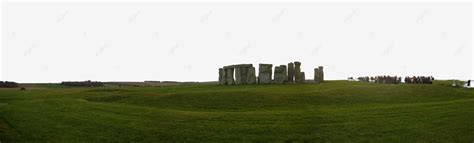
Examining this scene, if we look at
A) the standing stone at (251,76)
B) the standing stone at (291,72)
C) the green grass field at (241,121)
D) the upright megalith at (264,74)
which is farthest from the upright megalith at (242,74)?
the green grass field at (241,121)

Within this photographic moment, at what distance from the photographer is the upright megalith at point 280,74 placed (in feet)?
165

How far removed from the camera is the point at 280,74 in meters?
50.4

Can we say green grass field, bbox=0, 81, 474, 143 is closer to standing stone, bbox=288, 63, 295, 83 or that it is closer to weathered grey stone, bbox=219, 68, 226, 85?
standing stone, bbox=288, 63, 295, 83

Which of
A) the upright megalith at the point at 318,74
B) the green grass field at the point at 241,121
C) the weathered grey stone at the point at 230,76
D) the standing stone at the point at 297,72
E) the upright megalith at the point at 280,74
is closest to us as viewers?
the green grass field at the point at 241,121

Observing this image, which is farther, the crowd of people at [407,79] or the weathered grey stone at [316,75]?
the weathered grey stone at [316,75]

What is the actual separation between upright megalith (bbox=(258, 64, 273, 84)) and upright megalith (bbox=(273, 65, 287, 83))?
2.14 feet

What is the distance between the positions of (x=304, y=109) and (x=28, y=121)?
16011 mm

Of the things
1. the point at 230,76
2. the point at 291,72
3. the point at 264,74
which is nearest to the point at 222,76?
the point at 230,76

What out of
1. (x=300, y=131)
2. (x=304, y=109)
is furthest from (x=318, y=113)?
(x=300, y=131)

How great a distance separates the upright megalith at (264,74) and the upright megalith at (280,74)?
653mm

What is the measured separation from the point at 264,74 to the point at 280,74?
1721 millimetres

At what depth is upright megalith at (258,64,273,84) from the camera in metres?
50.4

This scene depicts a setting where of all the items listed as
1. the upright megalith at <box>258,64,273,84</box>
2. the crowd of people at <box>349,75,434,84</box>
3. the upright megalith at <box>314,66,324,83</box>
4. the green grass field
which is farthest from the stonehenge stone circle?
the green grass field

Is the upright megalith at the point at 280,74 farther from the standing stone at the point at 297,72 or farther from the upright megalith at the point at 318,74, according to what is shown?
the upright megalith at the point at 318,74
